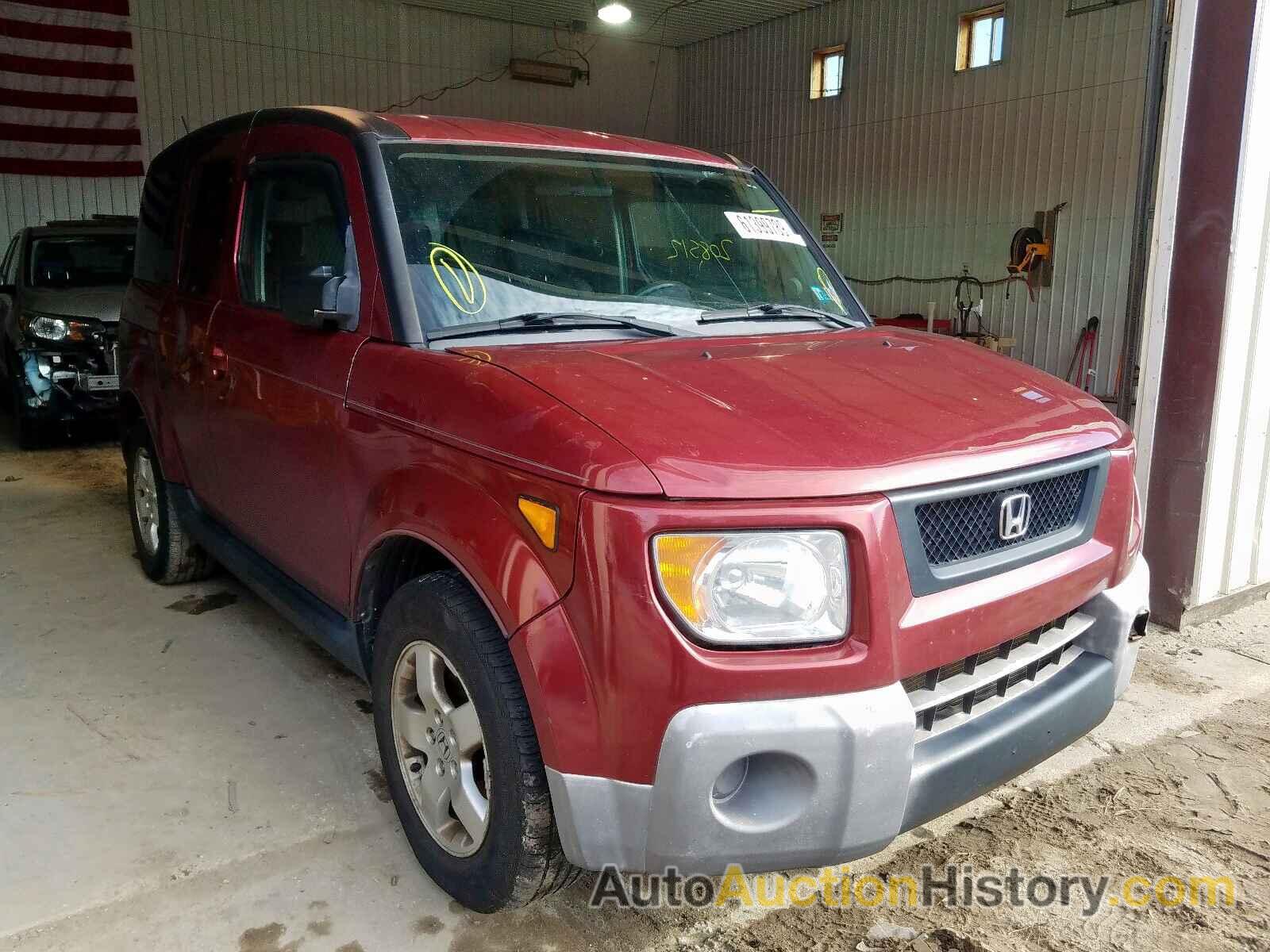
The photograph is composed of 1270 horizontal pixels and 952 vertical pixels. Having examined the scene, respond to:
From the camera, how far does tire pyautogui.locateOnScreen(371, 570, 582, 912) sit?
1.94m

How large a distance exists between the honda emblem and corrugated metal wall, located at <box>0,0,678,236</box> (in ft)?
42.5

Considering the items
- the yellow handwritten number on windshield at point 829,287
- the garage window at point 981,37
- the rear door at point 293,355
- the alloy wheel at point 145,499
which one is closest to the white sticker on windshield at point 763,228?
the yellow handwritten number on windshield at point 829,287

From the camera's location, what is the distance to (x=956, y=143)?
1248 centimetres

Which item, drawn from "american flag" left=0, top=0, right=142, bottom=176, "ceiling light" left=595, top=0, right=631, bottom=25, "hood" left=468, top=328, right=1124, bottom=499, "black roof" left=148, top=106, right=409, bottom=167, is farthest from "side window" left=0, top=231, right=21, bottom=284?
"hood" left=468, top=328, right=1124, bottom=499

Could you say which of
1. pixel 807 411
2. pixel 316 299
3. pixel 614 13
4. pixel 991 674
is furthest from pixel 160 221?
pixel 614 13

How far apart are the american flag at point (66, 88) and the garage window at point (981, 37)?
10032 millimetres

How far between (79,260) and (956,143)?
32.6 ft

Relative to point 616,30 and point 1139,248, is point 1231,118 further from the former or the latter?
point 616,30

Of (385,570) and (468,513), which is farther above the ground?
(468,513)

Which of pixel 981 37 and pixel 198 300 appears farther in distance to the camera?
pixel 981 37

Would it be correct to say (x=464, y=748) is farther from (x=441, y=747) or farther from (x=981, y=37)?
(x=981, y=37)

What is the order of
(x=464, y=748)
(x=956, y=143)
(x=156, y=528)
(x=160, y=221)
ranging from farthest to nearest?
1. (x=956, y=143)
2. (x=156, y=528)
3. (x=160, y=221)
4. (x=464, y=748)

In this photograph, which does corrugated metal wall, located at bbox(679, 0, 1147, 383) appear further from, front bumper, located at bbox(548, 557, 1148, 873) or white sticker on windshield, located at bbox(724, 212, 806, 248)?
front bumper, located at bbox(548, 557, 1148, 873)

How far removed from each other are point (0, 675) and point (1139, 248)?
4.84m
